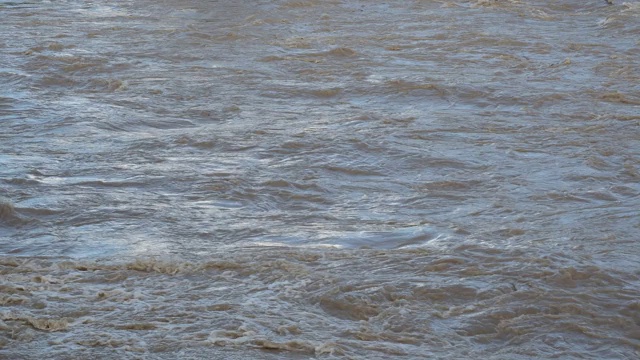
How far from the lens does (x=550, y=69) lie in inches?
428

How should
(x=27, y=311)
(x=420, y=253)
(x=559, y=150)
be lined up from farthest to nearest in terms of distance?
(x=559, y=150), (x=420, y=253), (x=27, y=311)

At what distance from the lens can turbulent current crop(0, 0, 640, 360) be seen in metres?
4.83

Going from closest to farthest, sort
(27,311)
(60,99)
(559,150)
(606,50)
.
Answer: (27,311) < (559,150) < (60,99) < (606,50)

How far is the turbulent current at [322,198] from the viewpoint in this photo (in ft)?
15.9

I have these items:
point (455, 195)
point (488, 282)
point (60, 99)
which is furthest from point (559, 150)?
point (60, 99)

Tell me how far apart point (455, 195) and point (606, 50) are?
5.78m

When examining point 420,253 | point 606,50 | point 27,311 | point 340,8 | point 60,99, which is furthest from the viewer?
point 340,8

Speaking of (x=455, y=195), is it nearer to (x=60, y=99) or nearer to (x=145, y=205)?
(x=145, y=205)

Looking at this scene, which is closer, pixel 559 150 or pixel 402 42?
pixel 559 150

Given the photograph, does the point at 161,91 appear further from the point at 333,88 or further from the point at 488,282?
the point at 488,282

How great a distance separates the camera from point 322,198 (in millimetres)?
6836

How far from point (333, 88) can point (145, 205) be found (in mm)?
3817

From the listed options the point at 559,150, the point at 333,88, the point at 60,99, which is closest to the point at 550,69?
the point at 333,88

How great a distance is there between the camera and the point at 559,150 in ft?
25.9
